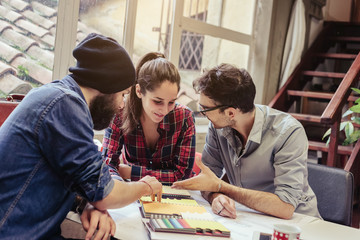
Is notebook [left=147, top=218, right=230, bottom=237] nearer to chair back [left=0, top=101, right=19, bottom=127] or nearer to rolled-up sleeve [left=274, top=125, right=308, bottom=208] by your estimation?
rolled-up sleeve [left=274, top=125, right=308, bottom=208]

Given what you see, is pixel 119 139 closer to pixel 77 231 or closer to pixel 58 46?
pixel 77 231

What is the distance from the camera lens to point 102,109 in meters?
1.53

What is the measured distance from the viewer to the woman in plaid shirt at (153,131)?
2.05m

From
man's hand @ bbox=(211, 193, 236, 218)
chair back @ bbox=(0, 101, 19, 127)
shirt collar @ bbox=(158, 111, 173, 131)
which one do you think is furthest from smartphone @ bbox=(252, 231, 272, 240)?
chair back @ bbox=(0, 101, 19, 127)

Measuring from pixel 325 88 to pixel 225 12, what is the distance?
1.79 m

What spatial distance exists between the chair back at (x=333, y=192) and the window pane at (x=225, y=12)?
256cm

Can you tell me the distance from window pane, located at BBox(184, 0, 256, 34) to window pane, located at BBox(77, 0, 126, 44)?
0.91 m

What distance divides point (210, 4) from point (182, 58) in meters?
0.76

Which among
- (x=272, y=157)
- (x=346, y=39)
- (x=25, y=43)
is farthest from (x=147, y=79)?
(x=346, y=39)

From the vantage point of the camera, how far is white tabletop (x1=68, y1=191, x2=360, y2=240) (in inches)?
54.3

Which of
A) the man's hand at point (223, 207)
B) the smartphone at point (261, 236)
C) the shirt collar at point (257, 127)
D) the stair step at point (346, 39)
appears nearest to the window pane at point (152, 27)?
the shirt collar at point (257, 127)

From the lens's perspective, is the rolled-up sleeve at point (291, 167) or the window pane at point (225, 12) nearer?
the rolled-up sleeve at point (291, 167)

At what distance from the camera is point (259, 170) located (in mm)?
2010

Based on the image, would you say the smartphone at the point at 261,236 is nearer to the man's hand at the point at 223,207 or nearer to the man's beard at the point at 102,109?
the man's hand at the point at 223,207
